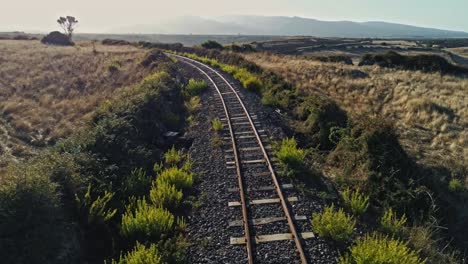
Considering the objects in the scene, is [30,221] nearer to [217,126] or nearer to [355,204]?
[355,204]

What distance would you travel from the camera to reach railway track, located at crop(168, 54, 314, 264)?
25.3 feet

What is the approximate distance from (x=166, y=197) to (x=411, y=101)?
1898 cm

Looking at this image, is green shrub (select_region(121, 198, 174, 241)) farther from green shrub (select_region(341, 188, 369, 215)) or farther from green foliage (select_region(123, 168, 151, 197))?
green shrub (select_region(341, 188, 369, 215))

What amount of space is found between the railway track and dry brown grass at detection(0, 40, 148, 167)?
7.42 m

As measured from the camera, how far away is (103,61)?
42.5 meters

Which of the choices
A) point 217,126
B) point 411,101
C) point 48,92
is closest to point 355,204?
point 217,126

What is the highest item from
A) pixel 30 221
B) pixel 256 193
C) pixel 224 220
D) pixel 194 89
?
pixel 194 89

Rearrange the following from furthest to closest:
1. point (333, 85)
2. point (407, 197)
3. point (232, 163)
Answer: point (333, 85), point (232, 163), point (407, 197)

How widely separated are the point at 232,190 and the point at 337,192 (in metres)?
2.89

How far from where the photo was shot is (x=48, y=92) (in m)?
28.1

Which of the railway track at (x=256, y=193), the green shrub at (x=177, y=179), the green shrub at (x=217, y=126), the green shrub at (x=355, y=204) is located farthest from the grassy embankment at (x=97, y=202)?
the green shrub at (x=355, y=204)

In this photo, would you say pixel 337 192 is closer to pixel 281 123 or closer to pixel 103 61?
pixel 281 123

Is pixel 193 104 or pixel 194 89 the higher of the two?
pixel 194 89

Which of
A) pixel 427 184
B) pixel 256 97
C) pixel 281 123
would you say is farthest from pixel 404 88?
pixel 427 184
